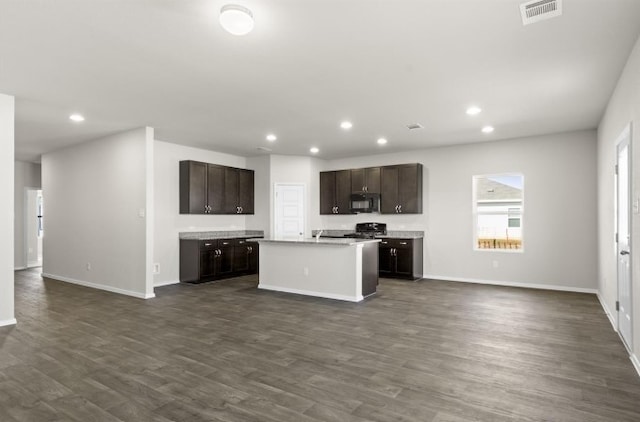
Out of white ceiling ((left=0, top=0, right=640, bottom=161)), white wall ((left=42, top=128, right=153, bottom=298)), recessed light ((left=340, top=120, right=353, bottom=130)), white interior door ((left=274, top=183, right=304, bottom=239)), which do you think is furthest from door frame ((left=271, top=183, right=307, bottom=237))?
white wall ((left=42, top=128, right=153, bottom=298))

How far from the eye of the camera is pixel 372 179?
816cm

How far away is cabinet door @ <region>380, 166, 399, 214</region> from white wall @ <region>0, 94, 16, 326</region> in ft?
20.2

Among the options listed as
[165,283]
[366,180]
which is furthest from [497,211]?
[165,283]

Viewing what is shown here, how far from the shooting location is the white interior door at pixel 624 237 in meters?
3.43

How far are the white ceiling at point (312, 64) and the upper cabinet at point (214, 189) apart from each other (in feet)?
4.83

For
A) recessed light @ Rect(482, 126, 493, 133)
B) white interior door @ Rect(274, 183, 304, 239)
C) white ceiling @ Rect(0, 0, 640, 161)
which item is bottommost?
white interior door @ Rect(274, 183, 304, 239)

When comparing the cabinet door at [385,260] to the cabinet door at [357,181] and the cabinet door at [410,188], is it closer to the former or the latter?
the cabinet door at [410,188]

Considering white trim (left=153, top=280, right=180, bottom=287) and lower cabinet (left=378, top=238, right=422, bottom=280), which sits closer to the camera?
white trim (left=153, top=280, right=180, bottom=287)

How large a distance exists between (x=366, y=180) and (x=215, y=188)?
324cm

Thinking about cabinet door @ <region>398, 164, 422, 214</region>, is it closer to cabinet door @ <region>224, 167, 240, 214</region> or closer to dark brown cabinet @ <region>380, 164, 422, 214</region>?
dark brown cabinet @ <region>380, 164, 422, 214</region>

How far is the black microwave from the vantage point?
804 cm

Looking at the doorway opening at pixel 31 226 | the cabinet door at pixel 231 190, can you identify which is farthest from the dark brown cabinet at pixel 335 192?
the doorway opening at pixel 31 226

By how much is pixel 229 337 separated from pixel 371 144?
4723 millimetres

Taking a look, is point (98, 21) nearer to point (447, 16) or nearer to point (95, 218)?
point (447, 16)
